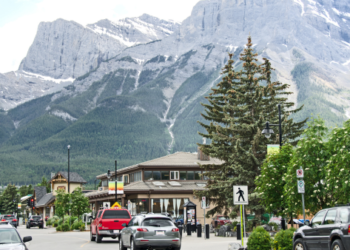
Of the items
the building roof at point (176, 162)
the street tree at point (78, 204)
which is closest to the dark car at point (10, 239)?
the street tree at point (78, 204)

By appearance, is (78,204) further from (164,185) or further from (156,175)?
(164,185)

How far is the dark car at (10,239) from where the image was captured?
43.7 ft

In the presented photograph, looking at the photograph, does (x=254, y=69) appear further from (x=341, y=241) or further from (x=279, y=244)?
(x=341, y=241)

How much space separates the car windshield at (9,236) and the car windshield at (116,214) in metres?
14.9

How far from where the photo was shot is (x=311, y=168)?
22.3 metres

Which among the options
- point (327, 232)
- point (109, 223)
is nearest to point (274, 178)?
point (109, 223)

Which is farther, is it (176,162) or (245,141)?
(176,162)

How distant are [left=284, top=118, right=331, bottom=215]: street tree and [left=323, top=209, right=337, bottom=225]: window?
7475 mm

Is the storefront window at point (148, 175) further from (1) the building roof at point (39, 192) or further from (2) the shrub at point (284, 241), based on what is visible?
(1) the building roof at point (39, 192)

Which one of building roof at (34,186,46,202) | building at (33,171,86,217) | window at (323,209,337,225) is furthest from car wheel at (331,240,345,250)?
building roof at (34,186,46,202)

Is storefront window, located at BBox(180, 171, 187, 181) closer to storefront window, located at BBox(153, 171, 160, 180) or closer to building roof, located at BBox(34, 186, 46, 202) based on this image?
storefront window, located at BBox(153, 171, 160, 180)

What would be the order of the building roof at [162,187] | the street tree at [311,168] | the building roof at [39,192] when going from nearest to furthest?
the street tree at [311,168], the building roof at [162,187], the building roof at [39,192]

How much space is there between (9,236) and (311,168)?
554 inches

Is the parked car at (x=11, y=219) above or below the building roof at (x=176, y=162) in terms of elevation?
below
